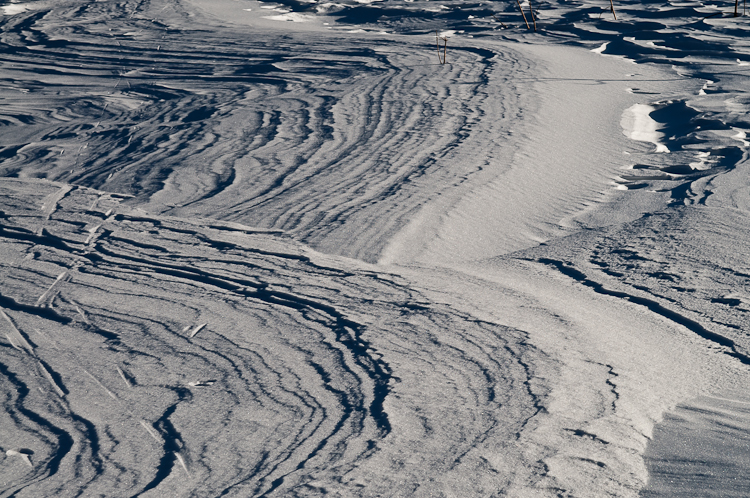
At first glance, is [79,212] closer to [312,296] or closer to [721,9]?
[312,296]

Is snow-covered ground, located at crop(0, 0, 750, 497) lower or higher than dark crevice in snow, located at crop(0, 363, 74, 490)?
higher

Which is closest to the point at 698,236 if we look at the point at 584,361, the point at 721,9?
the point at 584,361

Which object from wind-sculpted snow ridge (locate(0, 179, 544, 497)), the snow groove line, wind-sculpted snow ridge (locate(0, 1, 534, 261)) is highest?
wind-sculpted snow ridge (locate(0, 1, 534, 261))

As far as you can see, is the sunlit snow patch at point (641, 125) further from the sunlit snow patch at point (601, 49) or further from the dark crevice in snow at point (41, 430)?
the dark crevice in snow at point (41, 430)

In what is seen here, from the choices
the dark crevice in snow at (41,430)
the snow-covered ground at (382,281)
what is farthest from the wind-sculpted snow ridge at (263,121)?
the dark crevice in snow at (41,430)

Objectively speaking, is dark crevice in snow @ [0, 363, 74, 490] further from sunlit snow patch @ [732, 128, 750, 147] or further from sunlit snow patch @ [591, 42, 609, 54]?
sunlit snow patch @ [591, 42, 609, 54]

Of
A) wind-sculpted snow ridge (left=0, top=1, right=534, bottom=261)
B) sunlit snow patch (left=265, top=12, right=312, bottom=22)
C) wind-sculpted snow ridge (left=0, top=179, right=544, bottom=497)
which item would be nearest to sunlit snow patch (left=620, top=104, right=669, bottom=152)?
wind-sculpted snow ridge (left=0, top=1, right=534, bottom=261)

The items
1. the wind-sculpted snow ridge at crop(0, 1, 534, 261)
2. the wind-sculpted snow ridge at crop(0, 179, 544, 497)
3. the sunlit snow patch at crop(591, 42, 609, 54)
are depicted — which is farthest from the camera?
the sunlit snow patch at crop(591, 42, 609, 54)

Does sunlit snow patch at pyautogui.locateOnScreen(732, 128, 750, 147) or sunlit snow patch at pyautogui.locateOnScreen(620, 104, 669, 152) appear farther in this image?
sunlit snow patch at pyautogui.locateOnScreen(620, 104, 669, 152)
